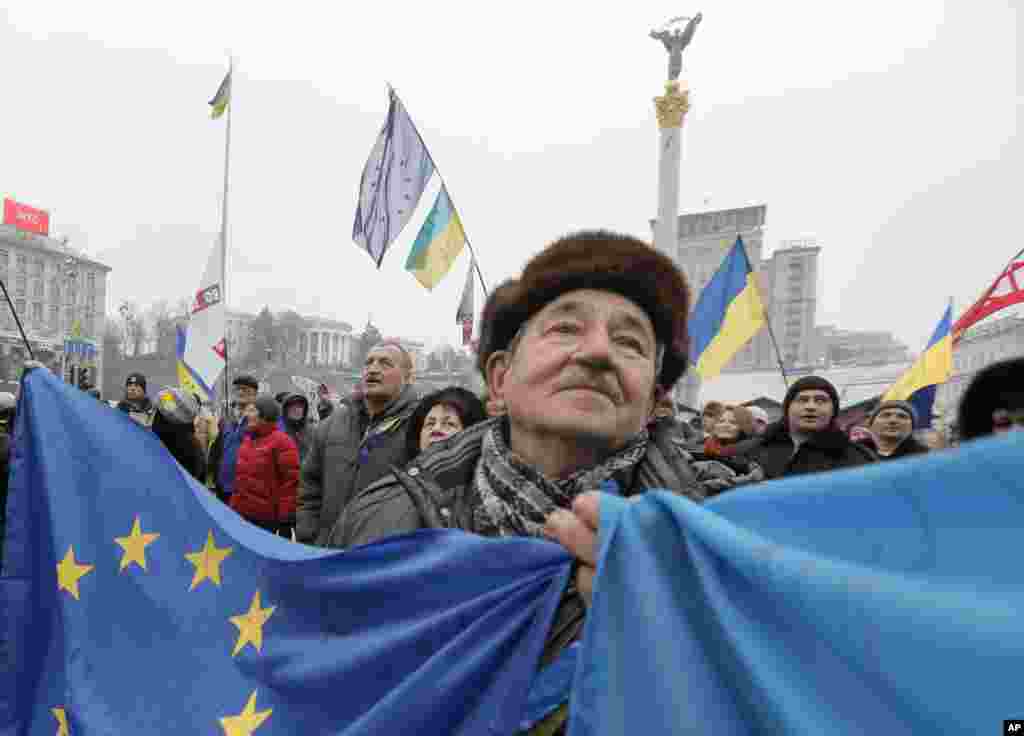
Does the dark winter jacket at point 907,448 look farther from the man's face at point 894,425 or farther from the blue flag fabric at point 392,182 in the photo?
the blue flag fabric at point 392,182

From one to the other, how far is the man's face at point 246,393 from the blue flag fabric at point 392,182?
184 cm

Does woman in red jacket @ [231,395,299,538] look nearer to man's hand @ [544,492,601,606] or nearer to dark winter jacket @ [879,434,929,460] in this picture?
dark winter jacket @ [879,434,929,460]

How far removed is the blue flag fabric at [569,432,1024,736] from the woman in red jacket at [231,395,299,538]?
467 cm

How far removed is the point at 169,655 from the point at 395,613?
32.3 inches

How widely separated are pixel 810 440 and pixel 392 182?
5203 mm

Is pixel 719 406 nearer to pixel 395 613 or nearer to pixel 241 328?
pixel 395 613

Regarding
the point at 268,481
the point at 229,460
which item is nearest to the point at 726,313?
the point at 268,481

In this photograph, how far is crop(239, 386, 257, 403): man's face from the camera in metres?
6.42

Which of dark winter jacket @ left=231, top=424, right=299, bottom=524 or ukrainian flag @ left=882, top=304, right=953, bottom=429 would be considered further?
ukrainian flag @ left=882, top=304, right=953, bottom=429

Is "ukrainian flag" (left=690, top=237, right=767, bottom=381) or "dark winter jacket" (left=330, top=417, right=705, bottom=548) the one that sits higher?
"ukrainian flag" (left=690, top=237, right=767, bottom=381)

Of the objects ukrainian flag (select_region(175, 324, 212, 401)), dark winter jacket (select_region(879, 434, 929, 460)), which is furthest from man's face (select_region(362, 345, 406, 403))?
ukrainian flag (select_region(175, 324, 212, 401))

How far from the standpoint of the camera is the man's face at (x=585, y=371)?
1.39 metres

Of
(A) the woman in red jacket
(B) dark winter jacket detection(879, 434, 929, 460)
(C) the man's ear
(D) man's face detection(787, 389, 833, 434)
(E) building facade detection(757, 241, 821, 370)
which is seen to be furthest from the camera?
(E) building facade detection(757, 241, 821, 370)

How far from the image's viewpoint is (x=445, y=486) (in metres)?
Answer: 1.60
